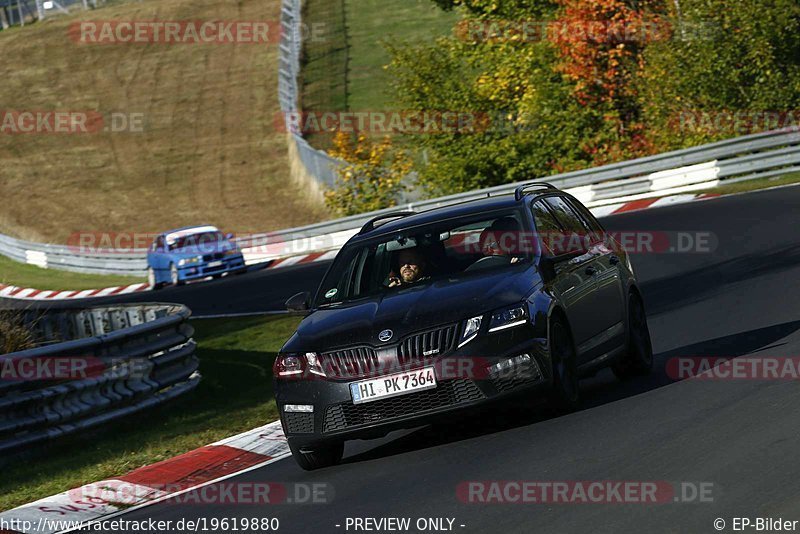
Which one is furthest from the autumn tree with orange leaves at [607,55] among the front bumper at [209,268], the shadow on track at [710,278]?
the shadow on track at [710,278]

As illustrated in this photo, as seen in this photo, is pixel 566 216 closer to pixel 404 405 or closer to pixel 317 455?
pixel 404 405

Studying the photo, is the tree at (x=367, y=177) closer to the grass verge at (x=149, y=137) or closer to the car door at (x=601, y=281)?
the grass verge at (x=149, y=137)

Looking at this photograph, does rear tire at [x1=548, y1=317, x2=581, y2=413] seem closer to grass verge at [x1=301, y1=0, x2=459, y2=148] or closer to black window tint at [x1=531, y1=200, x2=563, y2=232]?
black window tint at [x1=531, y1=200, x2=563, y2=232]

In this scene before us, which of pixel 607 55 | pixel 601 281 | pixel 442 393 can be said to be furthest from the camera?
pixel 607 55

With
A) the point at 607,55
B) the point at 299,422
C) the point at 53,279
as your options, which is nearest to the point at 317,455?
the point at 299,422

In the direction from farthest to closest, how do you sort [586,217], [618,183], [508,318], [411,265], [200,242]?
[200,242], [618,183], [586,217], [411,265], [508,318]

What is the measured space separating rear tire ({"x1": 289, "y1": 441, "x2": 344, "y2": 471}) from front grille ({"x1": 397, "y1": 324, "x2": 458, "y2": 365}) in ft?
2.80

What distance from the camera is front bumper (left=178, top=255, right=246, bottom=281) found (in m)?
33.6

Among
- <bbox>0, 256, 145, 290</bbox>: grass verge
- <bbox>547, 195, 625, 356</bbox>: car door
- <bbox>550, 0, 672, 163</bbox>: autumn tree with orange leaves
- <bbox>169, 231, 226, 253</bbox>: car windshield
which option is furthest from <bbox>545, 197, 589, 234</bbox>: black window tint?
<bbox>0, 256, 145, 290</bbox>: grass verge

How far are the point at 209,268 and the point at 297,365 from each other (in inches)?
975

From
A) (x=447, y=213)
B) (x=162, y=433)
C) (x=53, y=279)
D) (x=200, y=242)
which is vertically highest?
(x=447, y=213)

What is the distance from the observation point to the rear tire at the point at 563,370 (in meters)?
9.30

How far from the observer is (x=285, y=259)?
3419 centimetres

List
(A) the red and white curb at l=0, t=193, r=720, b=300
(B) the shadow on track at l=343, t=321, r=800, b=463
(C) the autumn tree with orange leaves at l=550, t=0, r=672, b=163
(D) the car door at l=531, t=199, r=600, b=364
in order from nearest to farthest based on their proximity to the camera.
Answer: (B) the shadow on track at l=343, t=321, r=800, b=463
(D) the car door at l=531, t=199, r=600, b=364
(A) the red and white curb at l=0, t=193, r=720, b=300
(C) the autumn tree with orange leaves at l=550, t=0, r=672, b=163
